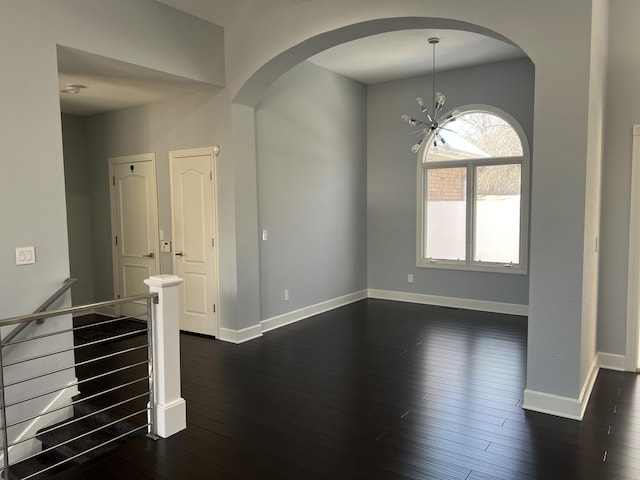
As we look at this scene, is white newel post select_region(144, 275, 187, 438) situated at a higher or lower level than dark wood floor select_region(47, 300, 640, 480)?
higher

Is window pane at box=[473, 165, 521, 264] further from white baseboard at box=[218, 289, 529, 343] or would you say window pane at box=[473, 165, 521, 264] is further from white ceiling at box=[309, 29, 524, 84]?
white ceiling at box=[309, 29, 524, 84]

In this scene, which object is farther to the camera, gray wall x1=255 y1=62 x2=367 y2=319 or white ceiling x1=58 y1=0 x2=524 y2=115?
gray wall x1=255 y1=62 x2=367 y2=319

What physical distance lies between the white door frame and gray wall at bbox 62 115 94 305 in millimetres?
6477

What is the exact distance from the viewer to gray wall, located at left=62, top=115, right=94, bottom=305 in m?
6.29

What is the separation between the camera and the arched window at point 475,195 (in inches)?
236

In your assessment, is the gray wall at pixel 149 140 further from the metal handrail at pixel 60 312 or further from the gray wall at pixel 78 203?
the metal handrail at pixel 60 312

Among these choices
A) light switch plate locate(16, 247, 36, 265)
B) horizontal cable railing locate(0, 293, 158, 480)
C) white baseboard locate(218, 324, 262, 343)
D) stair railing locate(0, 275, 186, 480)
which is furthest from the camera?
white baseboard locate(218, 324, 262, 343)

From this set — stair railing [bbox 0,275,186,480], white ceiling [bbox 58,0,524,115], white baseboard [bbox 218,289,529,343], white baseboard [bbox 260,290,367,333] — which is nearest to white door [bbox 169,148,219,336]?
white baseboard [bbox 218,289,529,343]

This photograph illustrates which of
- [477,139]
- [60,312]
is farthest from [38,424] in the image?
[477,139]

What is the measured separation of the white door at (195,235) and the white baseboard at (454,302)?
2.95 metres

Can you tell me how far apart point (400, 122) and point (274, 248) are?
2.80 meters

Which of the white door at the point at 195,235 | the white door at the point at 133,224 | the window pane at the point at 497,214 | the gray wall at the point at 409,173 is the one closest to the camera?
the white door at the point at 195,235

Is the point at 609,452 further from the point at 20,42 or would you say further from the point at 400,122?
the point at 400,122

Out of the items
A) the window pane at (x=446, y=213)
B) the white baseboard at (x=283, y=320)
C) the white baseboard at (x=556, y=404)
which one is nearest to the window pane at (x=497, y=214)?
the window pane at (x=446, y=213)
